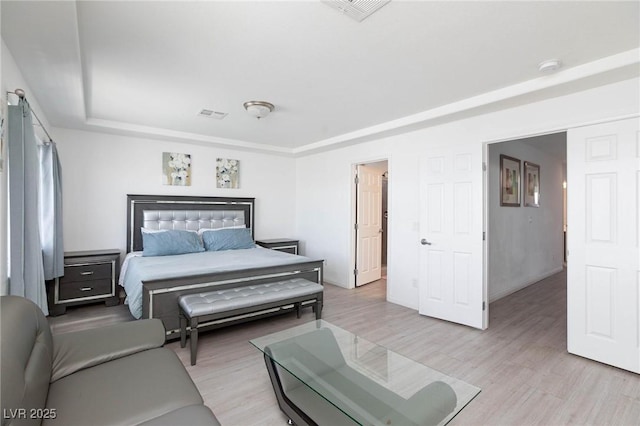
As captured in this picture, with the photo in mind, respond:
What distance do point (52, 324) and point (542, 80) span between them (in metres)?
5.38

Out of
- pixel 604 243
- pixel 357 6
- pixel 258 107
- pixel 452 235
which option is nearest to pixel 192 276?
pixel 258 107

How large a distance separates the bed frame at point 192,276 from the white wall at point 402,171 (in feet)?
3.65

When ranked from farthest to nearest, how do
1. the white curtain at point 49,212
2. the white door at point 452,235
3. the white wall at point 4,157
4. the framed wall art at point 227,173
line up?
the framed wall art at point 227,173
the white door at point 452,235
the white curtain at point 49,212
the white wall at point 4,157

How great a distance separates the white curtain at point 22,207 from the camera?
1.92 m

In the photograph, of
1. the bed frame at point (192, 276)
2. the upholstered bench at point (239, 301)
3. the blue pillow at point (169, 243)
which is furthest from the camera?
the blue pillow at point (169, 243)

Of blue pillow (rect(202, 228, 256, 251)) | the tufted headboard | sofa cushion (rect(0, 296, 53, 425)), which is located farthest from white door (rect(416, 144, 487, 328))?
sofa cushion (rect(0, 296, 53, 425))

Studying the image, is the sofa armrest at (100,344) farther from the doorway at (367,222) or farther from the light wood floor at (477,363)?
the doorway at (367,222)

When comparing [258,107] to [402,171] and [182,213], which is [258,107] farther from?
[182,213]

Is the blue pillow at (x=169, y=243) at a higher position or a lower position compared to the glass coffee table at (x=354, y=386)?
higher

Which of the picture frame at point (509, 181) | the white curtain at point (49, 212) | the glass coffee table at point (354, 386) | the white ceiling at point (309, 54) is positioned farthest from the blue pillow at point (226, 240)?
the picture frame at point (509, 181)

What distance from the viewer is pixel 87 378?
152 centimetres

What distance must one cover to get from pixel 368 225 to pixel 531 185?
287 cm

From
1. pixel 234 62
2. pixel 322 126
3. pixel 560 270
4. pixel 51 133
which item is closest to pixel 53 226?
pixel 51 133

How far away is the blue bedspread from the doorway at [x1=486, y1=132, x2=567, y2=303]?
288 cm
